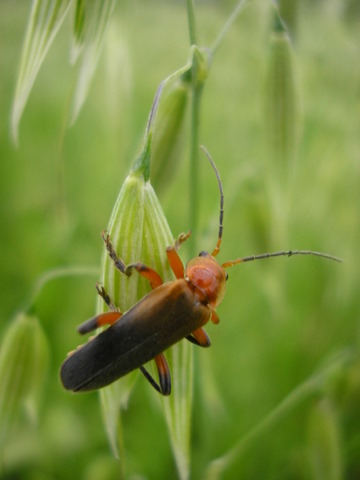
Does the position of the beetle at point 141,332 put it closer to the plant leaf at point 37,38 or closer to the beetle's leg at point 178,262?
the beetle's leg at point 178,262

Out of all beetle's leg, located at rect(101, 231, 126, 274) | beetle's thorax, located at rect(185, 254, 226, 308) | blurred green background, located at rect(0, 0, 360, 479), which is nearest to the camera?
beetle's leg, located at rect(101, 231, 126, 274)

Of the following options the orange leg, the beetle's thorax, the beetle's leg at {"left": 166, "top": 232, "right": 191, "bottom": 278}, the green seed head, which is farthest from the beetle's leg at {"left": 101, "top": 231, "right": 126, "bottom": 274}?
the green seed head

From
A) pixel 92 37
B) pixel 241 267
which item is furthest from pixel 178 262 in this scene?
pixel 241 267

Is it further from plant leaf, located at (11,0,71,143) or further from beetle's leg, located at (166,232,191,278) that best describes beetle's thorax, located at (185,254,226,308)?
plant leaf, located at (11,0,71,143)

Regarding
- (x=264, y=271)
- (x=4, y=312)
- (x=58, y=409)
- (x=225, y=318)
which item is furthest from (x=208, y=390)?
(x=4, y=312)

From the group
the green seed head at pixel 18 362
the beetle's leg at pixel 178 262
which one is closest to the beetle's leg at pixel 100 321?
the beetle's leg at pixel 178 262

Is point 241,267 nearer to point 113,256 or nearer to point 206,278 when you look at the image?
point 206,278

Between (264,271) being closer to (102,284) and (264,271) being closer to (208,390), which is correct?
(208,390)
